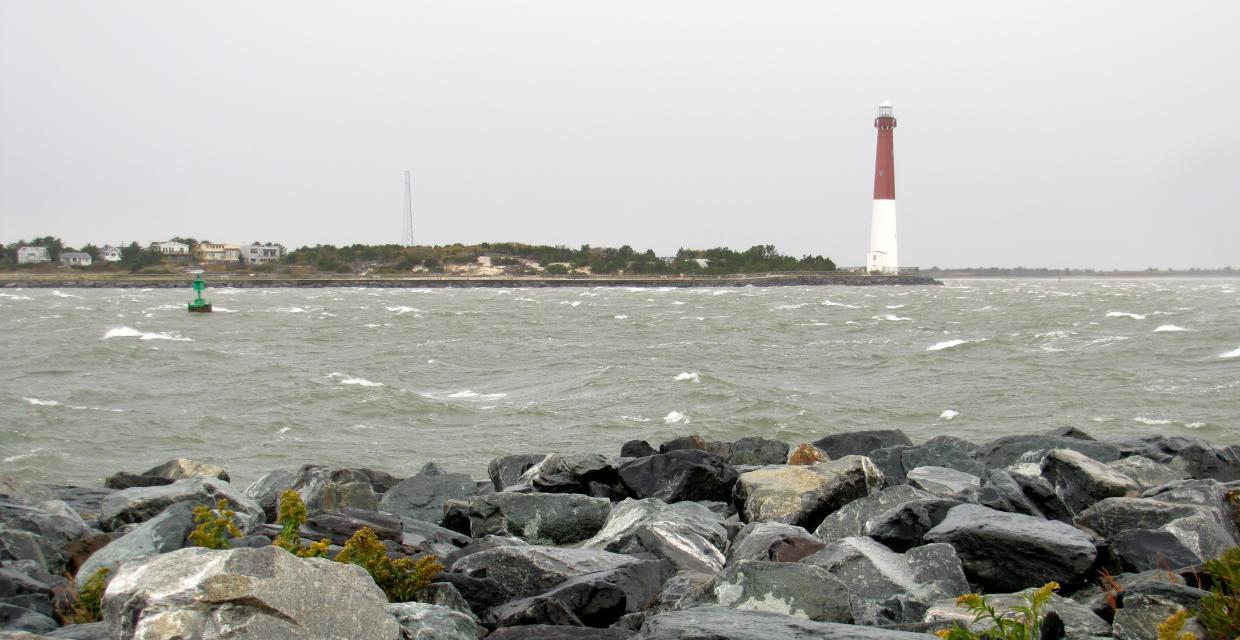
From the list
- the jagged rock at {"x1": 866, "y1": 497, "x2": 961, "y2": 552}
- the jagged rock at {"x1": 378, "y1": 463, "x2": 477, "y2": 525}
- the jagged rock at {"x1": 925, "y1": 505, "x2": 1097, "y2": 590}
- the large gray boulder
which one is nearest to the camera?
the jagged rock at {"x1": 925, "y1": 505, "x2": 1097, "y2": 590}

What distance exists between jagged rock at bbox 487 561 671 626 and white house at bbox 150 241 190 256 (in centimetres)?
15459

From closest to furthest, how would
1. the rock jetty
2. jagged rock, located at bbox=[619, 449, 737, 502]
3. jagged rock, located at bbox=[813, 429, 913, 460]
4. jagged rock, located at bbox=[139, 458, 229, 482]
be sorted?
the rock jetty < jagged rock, located at bbox=[619, 449, 737, 502] < jagged rock, located at bbox=[139, 458, 229, 482] < jagged rock, located at bbox=[813, 429, 913, 460]

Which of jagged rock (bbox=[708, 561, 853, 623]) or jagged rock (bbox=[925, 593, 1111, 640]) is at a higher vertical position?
jagged rock (bbox=[708, 561, 853, 623])

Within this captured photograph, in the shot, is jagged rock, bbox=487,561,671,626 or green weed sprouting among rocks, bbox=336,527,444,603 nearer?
jagged rock, bbox=487,561,671,626

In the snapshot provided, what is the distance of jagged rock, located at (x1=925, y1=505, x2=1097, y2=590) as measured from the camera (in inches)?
212

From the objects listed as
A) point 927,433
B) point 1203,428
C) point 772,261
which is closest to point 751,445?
point 927,433

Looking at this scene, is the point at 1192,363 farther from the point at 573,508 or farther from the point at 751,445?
the point at 573,508

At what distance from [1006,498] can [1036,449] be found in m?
3.75

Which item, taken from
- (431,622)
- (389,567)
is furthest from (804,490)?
(431,622)

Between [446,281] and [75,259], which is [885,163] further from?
[75,259]

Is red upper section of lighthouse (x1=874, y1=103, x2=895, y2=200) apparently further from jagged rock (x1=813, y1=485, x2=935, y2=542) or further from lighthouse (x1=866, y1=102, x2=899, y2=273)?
jagged rock (x1=813, y1=485, x2=935, y2=542)

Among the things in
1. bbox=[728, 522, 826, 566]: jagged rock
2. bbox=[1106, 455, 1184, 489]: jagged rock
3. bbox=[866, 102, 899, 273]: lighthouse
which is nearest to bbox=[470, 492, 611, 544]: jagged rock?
bbox=[728, 522, 826, 566]: jagged rock

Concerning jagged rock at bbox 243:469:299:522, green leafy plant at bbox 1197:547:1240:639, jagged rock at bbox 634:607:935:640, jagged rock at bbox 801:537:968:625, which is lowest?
jagged rock at bbox 243:469:299:522

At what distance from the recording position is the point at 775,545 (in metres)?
6.06
